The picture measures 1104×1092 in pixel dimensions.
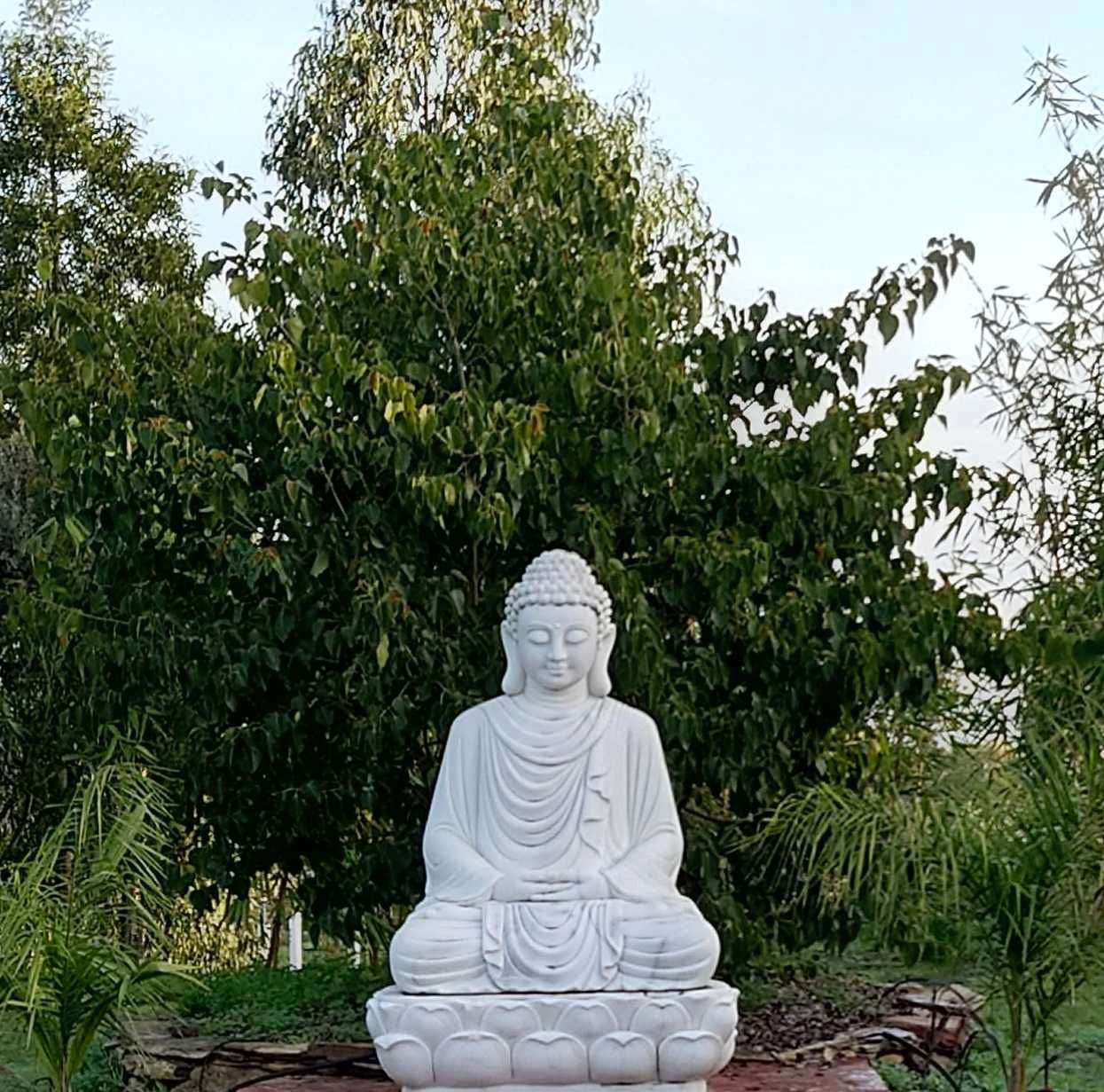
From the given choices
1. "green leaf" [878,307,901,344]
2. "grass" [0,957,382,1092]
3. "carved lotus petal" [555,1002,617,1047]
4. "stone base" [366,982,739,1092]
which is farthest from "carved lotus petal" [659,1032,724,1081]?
"green leaf" [878,307,901,344]

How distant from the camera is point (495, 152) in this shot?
594 centimetres

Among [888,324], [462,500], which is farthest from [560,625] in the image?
[888,324]

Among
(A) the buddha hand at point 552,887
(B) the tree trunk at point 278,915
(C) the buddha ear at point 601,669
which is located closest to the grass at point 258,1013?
(B) the tree trunk at point 278,915

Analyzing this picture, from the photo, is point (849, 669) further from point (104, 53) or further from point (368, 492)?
point (104, 53)

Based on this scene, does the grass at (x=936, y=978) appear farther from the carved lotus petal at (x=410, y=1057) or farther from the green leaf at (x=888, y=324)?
the green leaf at (x=888, y=324)

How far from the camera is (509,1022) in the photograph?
14.5 ft

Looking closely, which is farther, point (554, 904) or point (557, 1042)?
point (554, 904)

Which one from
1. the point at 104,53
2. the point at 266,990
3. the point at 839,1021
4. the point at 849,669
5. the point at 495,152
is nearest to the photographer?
the point at 849,669

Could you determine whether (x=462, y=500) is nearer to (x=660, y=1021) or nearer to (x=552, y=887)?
(x=552, y=887)

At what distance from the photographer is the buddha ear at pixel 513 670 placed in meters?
5.17

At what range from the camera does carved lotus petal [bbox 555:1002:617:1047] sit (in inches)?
173

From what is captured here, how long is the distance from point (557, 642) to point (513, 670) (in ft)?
0.72

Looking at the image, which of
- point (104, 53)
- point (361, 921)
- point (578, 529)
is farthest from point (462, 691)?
point (104, 53)

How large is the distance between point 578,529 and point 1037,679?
5.26 ft
